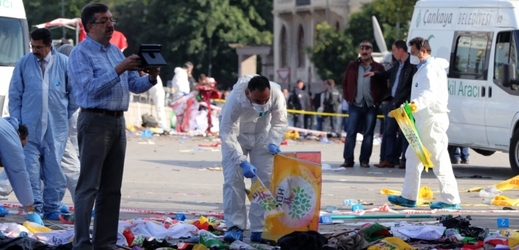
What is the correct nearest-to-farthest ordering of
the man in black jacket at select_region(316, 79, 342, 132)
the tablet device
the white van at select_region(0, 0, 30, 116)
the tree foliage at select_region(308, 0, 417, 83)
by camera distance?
the tablet device
the white van at select_region(0, 0, 30, 116)
the man in black jacket at select_region(316, 79, 342, 132)
the tree foliage at select_region(308, 0, 417, 83)

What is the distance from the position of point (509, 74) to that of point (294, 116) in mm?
20340

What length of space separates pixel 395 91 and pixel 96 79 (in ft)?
31.0

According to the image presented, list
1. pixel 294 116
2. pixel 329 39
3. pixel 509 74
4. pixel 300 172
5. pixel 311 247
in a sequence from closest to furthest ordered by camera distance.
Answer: pixel 311 247
pixel 300 172
pixel 509 74
pixel 294 116
pixel 329 39

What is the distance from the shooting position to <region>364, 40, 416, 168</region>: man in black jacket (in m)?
16.4

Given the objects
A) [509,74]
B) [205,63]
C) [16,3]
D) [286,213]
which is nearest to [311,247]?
[286,213]

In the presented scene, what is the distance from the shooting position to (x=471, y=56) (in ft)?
58.1

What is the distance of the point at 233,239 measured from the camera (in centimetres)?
980

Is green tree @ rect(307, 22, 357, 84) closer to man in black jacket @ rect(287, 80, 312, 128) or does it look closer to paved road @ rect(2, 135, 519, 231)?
man in black jacket @ rect(287, 80, 312, 128)

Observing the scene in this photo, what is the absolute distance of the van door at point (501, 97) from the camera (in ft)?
55.0

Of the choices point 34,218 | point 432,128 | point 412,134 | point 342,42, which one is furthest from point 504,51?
point 342,42

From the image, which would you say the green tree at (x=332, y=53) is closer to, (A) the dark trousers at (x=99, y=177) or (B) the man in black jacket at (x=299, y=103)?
(B) the man in black jacket at (x=299, y=103)

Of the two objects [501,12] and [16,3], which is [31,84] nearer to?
[501,12]

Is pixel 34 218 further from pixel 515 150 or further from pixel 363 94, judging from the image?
pixel 363 94

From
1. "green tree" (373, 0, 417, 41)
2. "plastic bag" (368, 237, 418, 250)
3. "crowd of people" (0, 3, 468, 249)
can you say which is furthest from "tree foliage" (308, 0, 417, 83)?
"plastic bag" (368, 237, 418, 250)
